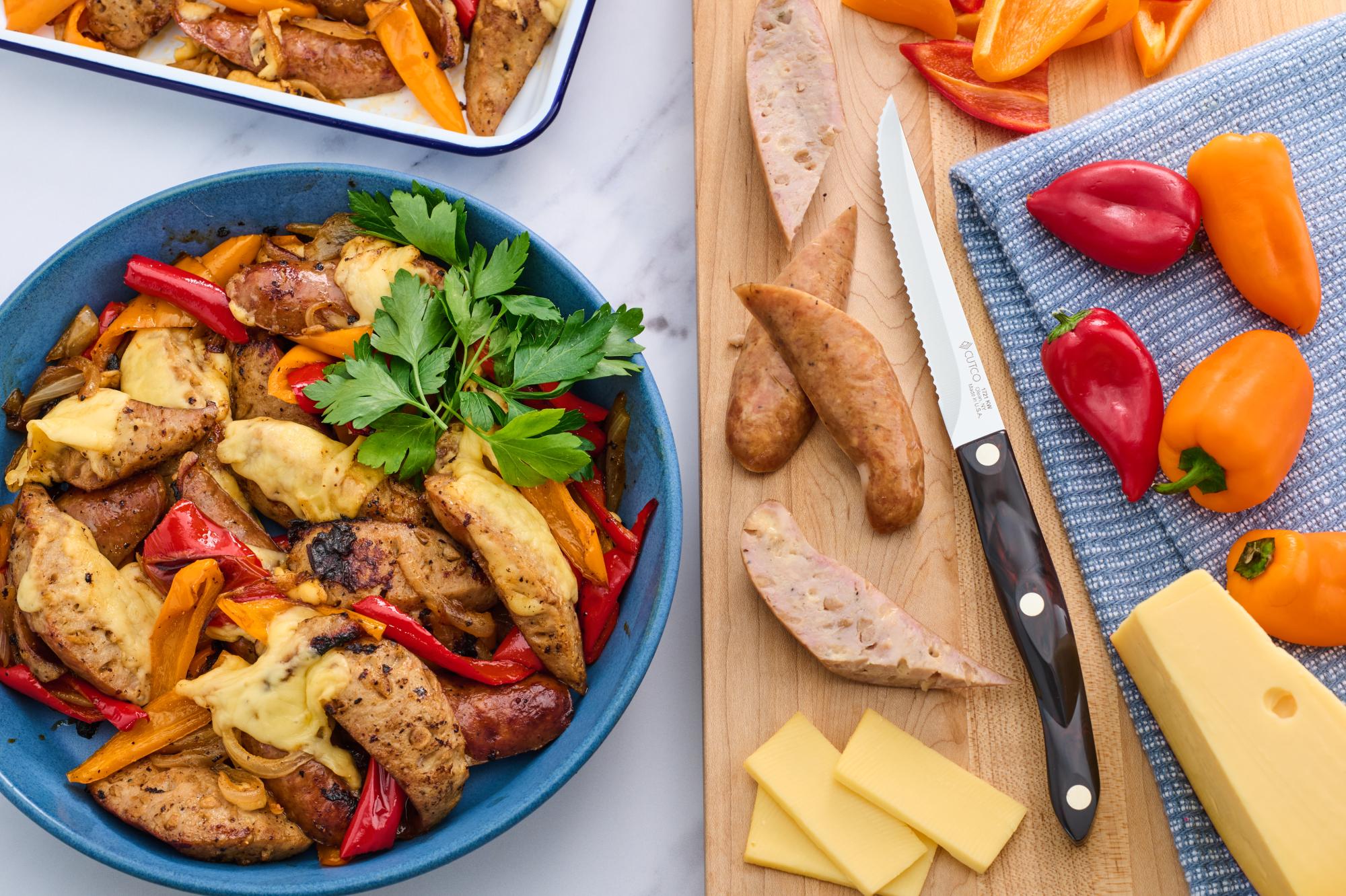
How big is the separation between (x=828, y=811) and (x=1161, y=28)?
192 cm

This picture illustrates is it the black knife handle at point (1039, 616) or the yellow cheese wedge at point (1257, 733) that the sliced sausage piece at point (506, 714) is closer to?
the black knife handle at point (1039, 616)

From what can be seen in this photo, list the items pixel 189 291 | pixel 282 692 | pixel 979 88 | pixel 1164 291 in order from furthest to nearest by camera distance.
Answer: pixel 979 88
pixel 1164 291
pixel 189 291
pixel 282 692

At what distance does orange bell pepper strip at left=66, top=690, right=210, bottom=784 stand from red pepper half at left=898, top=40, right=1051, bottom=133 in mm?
2044

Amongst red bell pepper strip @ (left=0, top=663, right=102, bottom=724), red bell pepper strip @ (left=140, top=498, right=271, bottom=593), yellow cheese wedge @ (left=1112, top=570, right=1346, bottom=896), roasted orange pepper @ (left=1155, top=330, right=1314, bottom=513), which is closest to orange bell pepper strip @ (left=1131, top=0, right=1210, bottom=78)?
roasted orange pepper @ (left=1155, top=330, right=1314, bottom=513)

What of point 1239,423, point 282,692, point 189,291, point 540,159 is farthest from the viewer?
point 540,159

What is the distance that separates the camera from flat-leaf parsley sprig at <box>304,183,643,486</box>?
6.47 feet

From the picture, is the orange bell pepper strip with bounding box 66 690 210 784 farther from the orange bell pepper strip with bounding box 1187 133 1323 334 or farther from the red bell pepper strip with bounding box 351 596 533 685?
the orange bell pepper strip with bounding box 1187 133 1323 334

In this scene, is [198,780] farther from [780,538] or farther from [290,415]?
[780,538]

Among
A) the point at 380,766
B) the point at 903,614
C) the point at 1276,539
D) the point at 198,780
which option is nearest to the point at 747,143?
the point at 903,614

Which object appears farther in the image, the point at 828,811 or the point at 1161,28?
the point at 1161,28

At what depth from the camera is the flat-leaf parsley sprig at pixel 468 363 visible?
6.47ft

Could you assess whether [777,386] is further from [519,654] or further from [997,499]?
[519,654]

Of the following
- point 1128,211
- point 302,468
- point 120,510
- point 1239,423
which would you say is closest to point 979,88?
point 1128,211

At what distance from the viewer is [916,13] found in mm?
2439
